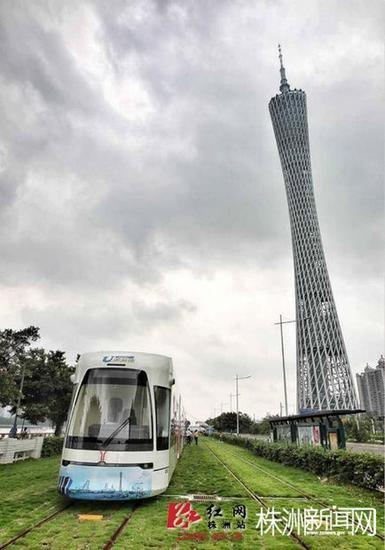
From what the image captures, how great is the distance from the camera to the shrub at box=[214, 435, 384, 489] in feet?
38.4

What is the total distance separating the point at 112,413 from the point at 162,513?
2.29m

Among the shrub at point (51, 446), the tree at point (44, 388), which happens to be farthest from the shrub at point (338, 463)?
the tree at point (44, 388)

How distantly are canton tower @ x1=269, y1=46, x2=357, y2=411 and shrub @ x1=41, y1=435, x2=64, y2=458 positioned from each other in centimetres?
5633

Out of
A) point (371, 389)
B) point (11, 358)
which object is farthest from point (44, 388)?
point (371, 389)

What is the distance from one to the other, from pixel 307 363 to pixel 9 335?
194ft

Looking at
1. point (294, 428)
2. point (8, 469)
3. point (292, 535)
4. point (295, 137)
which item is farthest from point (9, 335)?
point (295, 137)

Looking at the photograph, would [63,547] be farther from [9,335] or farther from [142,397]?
[9,335]

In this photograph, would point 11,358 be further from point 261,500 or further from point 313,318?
point 313,318

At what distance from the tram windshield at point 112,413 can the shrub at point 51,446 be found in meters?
17.0

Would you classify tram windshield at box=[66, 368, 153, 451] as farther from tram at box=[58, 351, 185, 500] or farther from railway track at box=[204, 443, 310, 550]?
railway track at box=[204, 443, 310, 550]

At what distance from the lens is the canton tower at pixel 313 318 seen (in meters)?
74.2

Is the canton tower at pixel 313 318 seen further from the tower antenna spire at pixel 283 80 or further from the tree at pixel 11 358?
the tree at pixel 11 358

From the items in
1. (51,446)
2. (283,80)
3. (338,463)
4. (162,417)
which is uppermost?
(283,80)

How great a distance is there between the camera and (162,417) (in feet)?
31.6
